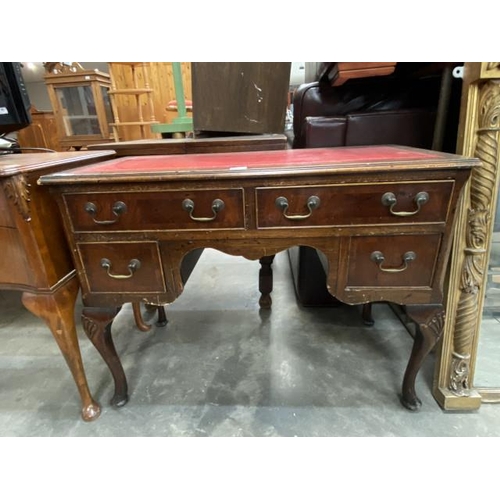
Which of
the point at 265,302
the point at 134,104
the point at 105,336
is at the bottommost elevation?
the point at 265,302

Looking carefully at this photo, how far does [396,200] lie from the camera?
0.75m

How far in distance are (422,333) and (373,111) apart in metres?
0.88

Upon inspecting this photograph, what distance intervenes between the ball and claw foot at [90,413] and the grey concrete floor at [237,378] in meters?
0.02

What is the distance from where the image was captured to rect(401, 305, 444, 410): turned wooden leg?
88 cm

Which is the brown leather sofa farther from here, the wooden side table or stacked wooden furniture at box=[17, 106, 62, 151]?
stacked wooden furniture at box=[17, 106, 62, 151]

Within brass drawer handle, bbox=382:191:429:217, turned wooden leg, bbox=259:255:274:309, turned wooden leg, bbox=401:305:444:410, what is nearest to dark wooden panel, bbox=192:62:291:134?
turned wooden leg, bbox=259:255:274:309

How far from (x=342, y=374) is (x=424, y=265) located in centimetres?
58

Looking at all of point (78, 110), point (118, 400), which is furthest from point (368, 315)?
point (78, 110)

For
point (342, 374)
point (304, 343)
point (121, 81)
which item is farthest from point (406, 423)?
point (121, 81)

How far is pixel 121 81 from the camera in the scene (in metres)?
3.60

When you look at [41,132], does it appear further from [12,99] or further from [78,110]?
[12,99]

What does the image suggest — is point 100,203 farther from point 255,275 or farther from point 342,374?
point 255,275

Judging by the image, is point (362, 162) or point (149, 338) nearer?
point (362, 162)

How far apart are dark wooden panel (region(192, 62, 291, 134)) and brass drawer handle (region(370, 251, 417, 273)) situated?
960 millimetres
